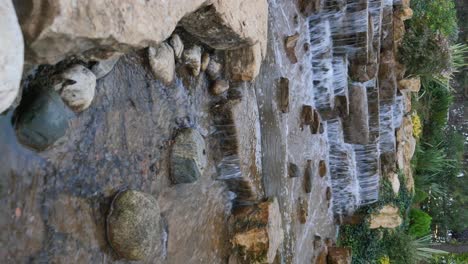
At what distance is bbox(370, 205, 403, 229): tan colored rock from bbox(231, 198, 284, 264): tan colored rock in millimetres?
2530

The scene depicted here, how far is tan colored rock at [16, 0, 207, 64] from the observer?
129 centimetres

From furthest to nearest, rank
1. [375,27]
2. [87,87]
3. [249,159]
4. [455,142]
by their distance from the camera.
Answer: [455,142] → [375,27] → [249,159] → [87,87]

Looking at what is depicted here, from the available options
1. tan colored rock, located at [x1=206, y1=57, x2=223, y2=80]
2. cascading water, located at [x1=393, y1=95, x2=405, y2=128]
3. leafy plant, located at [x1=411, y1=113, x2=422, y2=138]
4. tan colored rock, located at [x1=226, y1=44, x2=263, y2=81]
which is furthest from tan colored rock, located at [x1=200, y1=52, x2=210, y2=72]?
leafy plant, located at [x1=411, y1=113, x2=422, y2=138]

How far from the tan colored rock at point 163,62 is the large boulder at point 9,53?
891 millimetres

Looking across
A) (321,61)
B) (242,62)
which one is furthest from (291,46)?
(242,62)

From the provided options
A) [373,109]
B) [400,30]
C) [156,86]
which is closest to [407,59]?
[400,30]

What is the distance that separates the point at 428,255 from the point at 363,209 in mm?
2362

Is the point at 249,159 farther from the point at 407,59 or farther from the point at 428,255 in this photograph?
the point at 428,255

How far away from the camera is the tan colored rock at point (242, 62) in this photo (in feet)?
8.71

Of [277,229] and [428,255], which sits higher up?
[277,229]

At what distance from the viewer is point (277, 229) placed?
3146 millimetres

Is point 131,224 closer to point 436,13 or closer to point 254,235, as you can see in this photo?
point 254,235

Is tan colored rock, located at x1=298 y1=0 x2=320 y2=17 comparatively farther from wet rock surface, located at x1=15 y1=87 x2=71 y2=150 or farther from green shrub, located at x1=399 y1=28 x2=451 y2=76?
wet rock surface, located at x1=15 y1=87 x2=71 y2=150

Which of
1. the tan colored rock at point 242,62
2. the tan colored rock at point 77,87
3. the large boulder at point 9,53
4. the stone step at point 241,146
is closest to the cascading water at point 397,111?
the stone step at point 241,146
